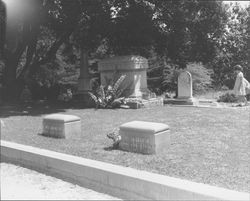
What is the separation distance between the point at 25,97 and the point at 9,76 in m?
2.70

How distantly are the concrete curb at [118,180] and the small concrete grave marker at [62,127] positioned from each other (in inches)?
46.2

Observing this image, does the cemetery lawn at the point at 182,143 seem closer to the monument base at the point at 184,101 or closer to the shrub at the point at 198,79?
the monument base at the point at 184,101

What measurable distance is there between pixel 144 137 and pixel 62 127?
199 centimetres

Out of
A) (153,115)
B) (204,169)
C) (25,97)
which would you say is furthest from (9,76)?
(204,169)

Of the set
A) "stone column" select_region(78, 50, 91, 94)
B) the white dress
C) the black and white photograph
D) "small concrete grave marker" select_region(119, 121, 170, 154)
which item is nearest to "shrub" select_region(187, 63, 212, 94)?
the black and white photograph

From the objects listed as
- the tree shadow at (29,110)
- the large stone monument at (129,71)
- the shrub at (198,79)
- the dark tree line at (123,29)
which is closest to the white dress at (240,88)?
the dark tree line at (123,29)

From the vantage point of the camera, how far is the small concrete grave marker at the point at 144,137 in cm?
586

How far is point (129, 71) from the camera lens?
13383mm

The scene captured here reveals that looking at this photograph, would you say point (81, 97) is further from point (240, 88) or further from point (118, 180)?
point (118, 180)

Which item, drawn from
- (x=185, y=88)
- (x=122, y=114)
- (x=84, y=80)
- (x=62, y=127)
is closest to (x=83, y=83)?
(x=84, y=80)

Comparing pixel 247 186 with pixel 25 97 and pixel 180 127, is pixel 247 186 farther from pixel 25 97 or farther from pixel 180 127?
pixel 25 97

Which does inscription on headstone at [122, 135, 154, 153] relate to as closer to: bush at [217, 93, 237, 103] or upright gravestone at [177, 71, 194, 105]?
upright gravestone at [177, 71, 194, 105]

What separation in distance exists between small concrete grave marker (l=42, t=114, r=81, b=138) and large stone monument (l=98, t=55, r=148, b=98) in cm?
570

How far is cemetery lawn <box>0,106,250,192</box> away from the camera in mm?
5049
